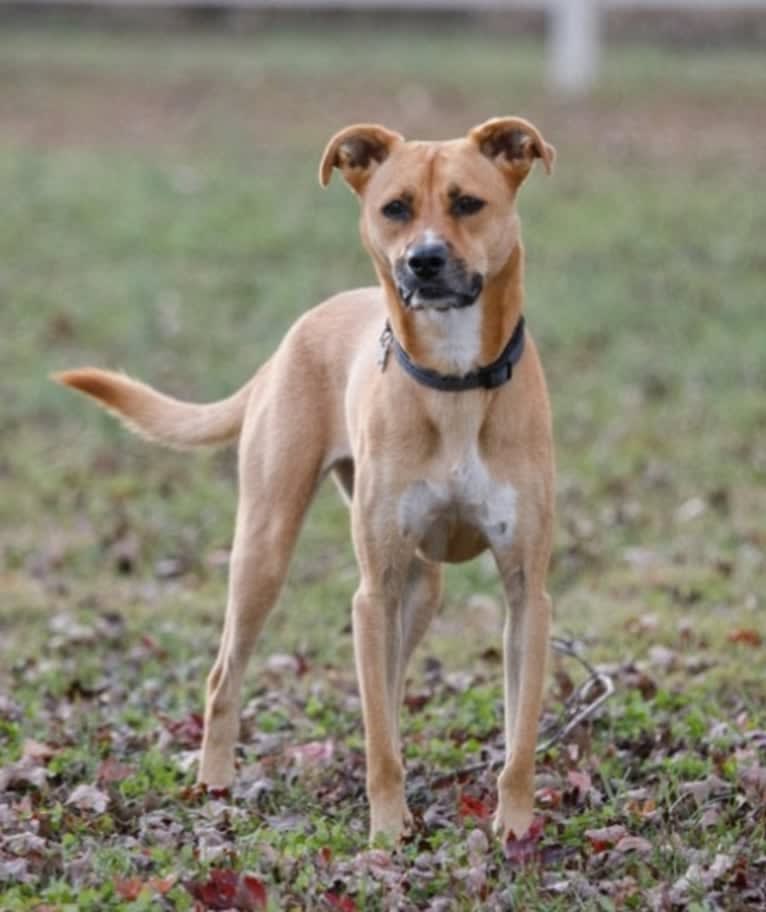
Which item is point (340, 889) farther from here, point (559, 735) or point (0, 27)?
point (0, 27)

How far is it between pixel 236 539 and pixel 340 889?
1509 mm

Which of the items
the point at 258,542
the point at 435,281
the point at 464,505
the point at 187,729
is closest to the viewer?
the point at 435,281

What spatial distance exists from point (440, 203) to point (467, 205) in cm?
7

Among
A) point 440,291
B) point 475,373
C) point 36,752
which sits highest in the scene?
point 440,291

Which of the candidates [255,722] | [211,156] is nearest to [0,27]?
[211,156]

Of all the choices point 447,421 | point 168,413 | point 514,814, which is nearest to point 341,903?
point 514,814

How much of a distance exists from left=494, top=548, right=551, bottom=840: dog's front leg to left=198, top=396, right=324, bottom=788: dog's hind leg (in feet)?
2.58

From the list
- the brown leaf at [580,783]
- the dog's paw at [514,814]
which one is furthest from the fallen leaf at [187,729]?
the dog's paw at [514,814]

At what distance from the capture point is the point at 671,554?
29.0ft

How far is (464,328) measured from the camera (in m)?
5.58

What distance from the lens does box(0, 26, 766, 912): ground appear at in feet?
17.6

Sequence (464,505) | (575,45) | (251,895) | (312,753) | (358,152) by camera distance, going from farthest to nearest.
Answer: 1. (575,45)
2. (312,753)
3. (358,152)
4. (464,505)
5. (251,895)

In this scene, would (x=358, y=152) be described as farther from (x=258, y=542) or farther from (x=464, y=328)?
(x=258, y=542)

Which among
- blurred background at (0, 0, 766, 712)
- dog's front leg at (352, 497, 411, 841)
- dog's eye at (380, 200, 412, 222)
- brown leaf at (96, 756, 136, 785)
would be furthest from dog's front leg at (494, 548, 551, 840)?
blurred background at (0, 0, 766, 712)
